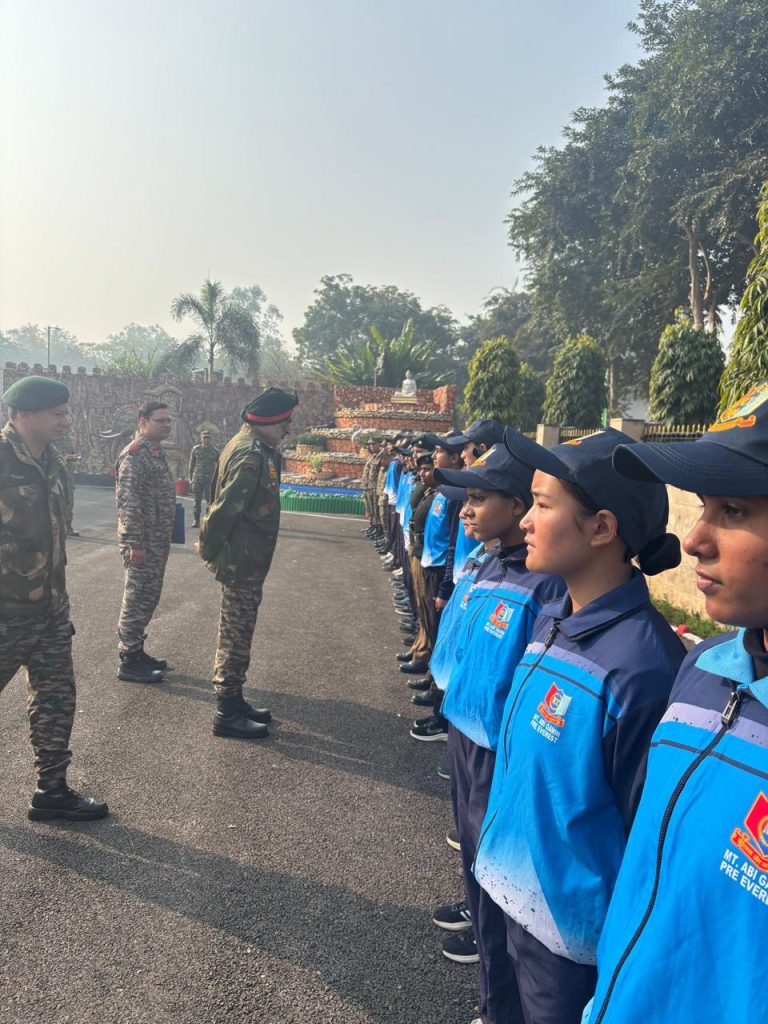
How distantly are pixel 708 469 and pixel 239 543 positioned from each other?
12.5 ft

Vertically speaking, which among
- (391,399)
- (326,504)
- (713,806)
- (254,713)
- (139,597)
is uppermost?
(391,399)

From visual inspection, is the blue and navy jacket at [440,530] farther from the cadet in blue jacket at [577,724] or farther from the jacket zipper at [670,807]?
the jacket zipper at [670,807]

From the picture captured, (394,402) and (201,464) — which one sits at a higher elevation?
(394,402)

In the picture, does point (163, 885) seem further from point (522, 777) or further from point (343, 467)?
point (343, 467)

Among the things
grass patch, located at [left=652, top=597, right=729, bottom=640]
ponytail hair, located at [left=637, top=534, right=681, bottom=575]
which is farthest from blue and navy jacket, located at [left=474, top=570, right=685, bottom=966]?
grass patch, located at [left=652, top=597, right=729, bottom=640]

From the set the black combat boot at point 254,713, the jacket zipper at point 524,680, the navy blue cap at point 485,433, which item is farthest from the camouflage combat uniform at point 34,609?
the navy blue cap at point 485,433

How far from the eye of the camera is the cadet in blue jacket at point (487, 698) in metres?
2.09

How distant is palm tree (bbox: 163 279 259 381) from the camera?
101 ft

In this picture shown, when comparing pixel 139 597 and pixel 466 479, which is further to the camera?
pixel 139 597

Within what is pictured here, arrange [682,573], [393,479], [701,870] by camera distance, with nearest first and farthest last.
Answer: [701,870] < [682,573] < [393,479]

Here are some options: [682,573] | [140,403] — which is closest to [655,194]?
[140,403]

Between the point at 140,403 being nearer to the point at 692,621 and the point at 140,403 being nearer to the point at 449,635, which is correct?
the point at 692,621

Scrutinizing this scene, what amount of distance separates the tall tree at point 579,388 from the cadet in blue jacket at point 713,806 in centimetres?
1897

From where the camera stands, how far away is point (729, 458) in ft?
3.57
